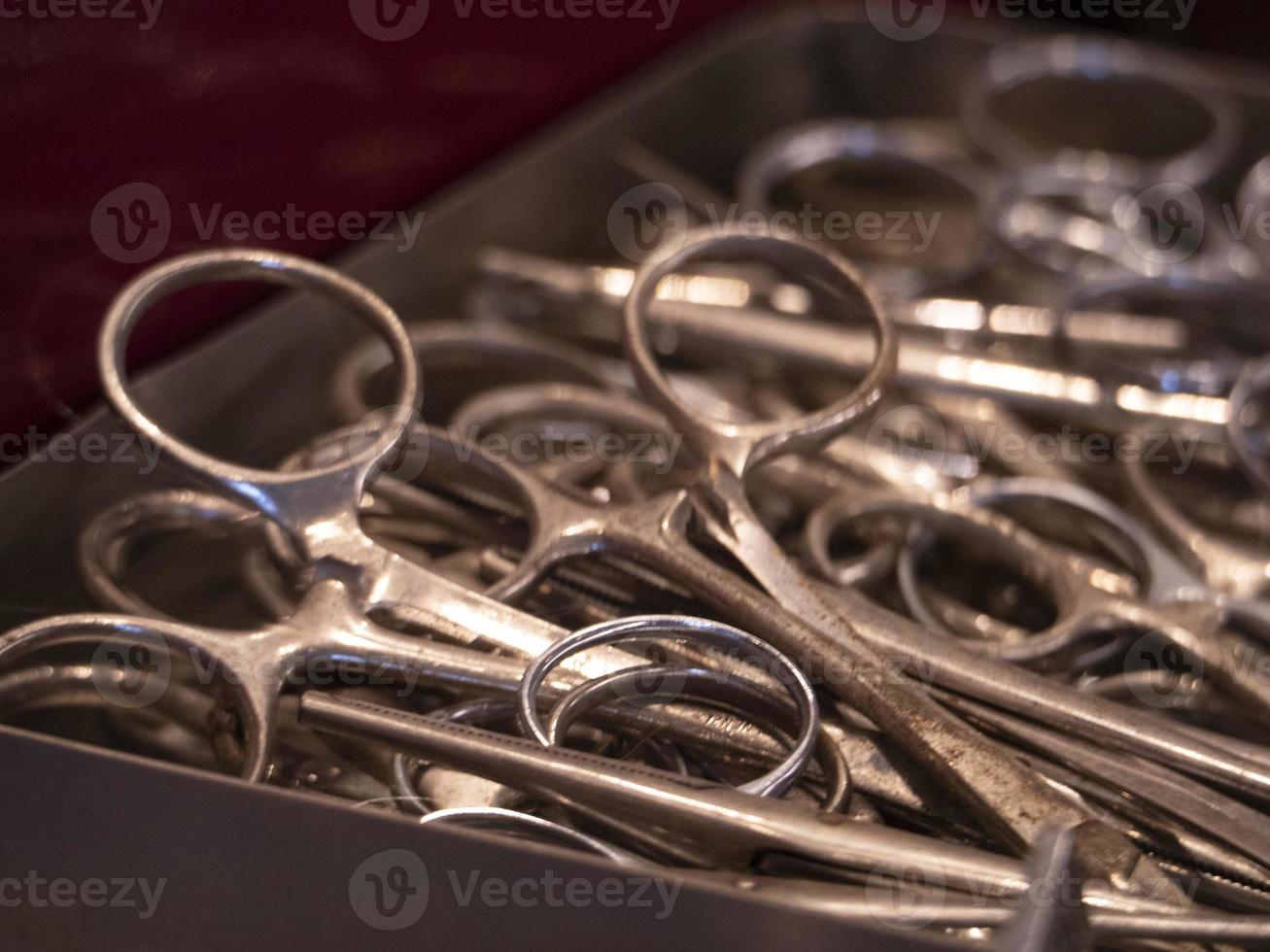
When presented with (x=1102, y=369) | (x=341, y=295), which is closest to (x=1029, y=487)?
(x=1102, y=369)

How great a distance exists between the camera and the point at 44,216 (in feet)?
1.80

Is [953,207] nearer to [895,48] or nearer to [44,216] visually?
[895,48]

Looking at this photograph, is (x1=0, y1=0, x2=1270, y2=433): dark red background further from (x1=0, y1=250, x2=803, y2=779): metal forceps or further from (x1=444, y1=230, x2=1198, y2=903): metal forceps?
(x1=444, y1=230, x2=1198, y2=903): metal forceps

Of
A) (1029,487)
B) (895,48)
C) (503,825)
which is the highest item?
(895,48)

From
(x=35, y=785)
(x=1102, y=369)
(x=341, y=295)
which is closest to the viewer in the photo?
(x=35, y=785)

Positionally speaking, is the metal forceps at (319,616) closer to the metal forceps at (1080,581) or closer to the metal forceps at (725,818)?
the metal forceps at (725,818)

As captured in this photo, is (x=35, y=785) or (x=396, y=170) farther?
(x=396, y=170)

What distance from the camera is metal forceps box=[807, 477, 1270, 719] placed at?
50 cm

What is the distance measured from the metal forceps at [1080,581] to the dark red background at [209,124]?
341mm

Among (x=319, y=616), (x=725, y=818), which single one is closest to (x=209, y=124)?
(x=319, y=616)

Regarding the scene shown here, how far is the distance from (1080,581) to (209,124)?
1.52ft

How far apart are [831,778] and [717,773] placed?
0.16 ft

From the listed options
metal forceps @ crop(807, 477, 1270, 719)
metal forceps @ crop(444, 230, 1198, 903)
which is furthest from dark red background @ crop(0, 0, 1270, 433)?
metal forceps @ crop(807, 477, 1270, 719)

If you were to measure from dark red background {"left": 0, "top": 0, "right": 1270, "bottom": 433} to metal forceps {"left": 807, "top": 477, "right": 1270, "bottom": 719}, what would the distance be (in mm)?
341
